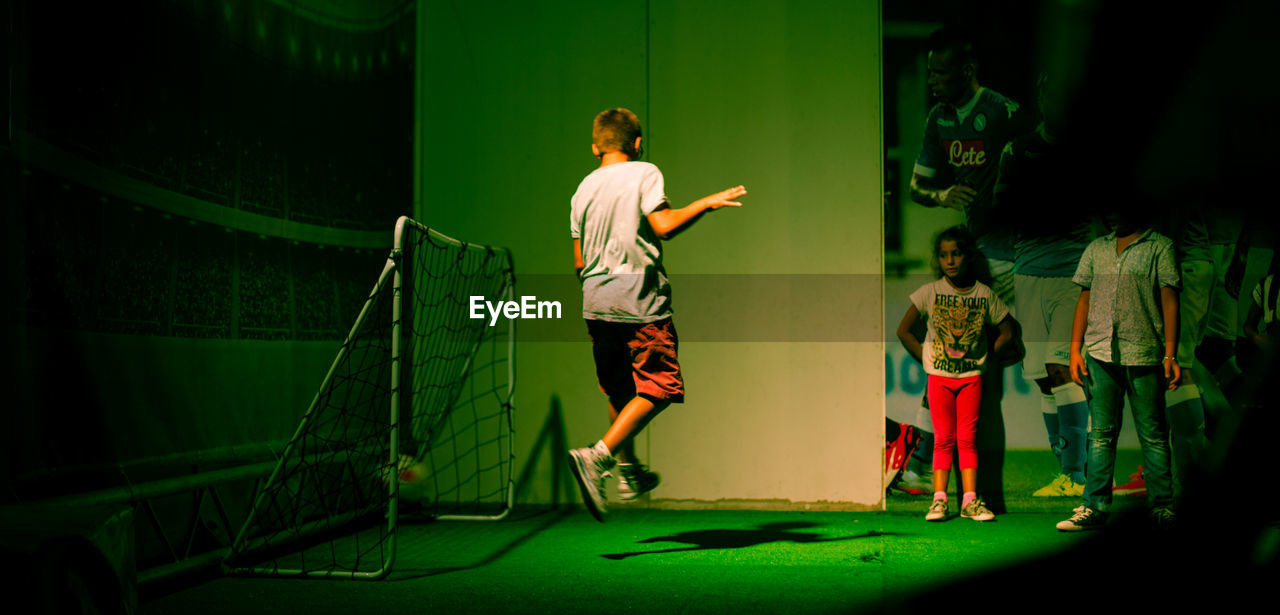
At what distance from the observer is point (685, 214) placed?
3.01 metres

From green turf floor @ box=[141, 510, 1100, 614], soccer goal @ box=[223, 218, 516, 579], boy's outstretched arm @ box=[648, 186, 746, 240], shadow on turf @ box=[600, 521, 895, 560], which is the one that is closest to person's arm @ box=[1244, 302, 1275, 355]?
green turf floor @ box=[141, 510, 1100, 614]

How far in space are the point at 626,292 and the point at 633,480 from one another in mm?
692

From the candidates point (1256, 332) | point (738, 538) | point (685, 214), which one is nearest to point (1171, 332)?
point (1256, 332)

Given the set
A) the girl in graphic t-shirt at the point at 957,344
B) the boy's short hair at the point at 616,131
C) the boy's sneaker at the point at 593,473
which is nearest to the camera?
the boy's sneaker at the point at 593,473

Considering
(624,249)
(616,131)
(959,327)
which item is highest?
(616,131)

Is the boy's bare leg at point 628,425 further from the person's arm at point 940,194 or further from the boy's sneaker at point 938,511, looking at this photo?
the person's arm at point 940,194

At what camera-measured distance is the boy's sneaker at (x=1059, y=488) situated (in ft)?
13.8

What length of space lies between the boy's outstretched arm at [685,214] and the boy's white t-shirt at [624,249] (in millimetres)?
48

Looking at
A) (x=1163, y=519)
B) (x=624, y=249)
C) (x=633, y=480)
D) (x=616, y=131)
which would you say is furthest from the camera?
(x=1163, y=519)

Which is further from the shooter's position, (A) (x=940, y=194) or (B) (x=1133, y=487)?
(A) (x=940, y=194)

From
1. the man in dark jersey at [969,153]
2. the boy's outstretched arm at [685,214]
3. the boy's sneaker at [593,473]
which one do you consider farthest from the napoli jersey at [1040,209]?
the boy's sneaker at [593,473]

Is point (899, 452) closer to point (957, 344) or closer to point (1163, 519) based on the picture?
point (957, 344)

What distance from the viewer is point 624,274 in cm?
317

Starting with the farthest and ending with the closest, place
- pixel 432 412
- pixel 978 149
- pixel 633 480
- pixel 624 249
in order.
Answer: pixel 432 412
pixel 978 149
pixel 624 249
pixel 633 480
